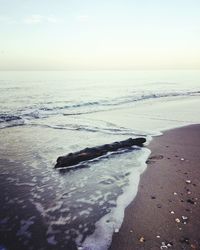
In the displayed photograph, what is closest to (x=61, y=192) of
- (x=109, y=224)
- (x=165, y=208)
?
(x=109, y=224)

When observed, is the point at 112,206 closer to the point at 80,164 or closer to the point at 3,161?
the point at 80,164

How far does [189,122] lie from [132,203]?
10613mm

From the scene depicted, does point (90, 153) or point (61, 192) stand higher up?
point (90, 153)

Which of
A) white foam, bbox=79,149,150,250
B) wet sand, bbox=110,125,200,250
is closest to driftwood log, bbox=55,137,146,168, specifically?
wet sand, bbox=110,125,200,250

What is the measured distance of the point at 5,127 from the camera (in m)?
14.5

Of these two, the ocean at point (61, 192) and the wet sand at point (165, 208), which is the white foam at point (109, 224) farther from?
the wet sand at point (165, 208)

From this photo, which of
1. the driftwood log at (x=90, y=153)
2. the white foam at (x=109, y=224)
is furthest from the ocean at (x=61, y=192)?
the driftwood log at (x=90, y=153)

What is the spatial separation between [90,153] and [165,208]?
12.2 feet

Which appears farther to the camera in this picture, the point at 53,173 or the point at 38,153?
the point at 38,153

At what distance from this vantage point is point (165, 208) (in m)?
5.21

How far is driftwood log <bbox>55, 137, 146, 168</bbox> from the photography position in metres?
7.83

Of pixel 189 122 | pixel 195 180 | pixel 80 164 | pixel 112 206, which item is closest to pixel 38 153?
pixel 80 164

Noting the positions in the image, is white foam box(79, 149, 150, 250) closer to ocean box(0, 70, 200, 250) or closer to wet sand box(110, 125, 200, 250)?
ocean box(0, 70, 200, 250)

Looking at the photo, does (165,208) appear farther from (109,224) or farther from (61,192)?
(61,192)
